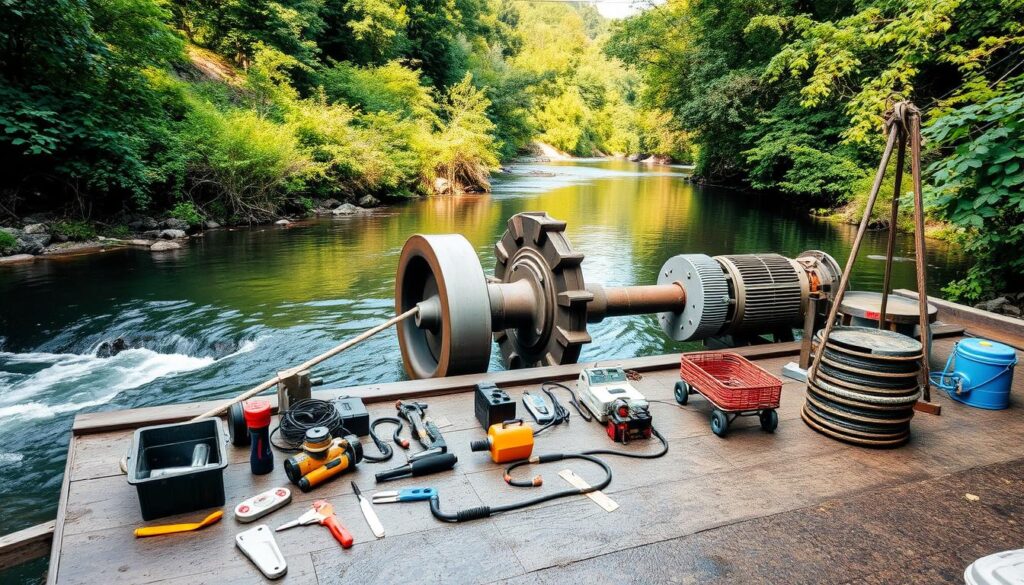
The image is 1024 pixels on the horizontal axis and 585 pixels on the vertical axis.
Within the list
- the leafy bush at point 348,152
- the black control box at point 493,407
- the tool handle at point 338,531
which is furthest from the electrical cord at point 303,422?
the leafy bush at point 348,152

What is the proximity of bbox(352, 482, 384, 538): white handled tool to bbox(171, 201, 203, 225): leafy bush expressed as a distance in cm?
1483

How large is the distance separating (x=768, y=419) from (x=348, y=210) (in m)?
19.0

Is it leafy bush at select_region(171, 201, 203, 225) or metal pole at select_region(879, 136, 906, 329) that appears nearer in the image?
metal pole at select_region(879, 136, 906, 329)

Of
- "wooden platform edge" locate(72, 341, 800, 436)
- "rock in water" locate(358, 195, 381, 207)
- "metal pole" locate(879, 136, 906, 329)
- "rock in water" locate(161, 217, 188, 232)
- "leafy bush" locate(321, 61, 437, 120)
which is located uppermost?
"leafy bush" locate(321, 61, 437, 120)

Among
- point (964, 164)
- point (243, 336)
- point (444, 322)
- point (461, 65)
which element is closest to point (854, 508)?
point (444, 322)

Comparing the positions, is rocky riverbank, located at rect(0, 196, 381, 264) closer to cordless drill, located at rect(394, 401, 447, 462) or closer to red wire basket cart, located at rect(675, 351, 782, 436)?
cordless drill, located at rect(394, 401, 447, 462)

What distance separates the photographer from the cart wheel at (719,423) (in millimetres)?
3389

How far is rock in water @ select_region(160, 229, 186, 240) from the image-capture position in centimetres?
1432

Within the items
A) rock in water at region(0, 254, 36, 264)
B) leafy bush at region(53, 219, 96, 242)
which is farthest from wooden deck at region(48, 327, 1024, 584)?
leafy bush at region(53, 219, 96, 242)

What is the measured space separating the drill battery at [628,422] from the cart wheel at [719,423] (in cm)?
41

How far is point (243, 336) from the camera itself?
8.18 metres

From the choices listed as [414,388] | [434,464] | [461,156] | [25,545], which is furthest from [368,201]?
[25,545]

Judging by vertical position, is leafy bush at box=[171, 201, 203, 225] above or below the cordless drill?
above

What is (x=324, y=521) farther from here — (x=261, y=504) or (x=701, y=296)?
(x=701, y=296)
